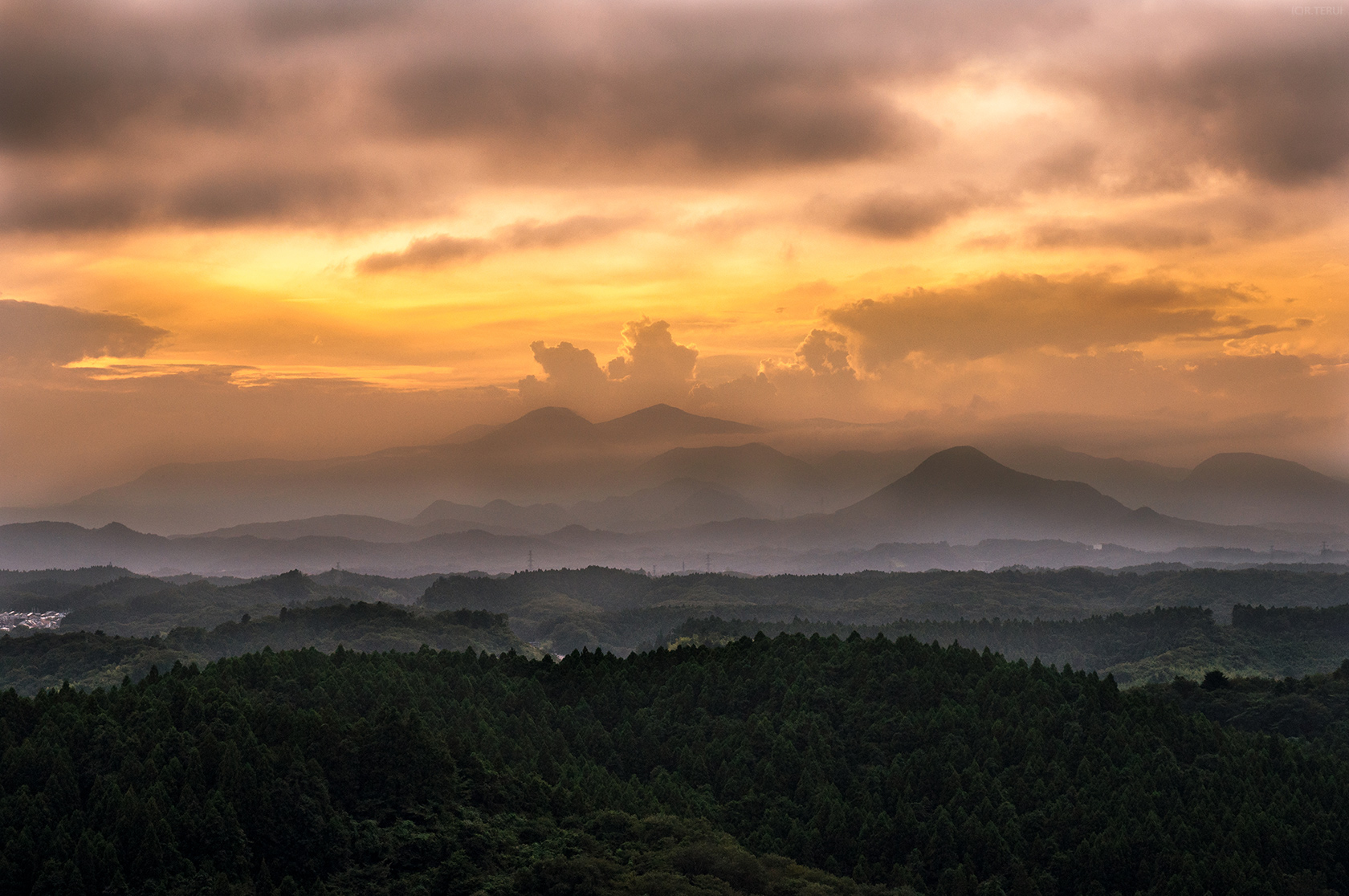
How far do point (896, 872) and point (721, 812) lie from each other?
23602 mm

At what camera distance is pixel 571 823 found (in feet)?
427

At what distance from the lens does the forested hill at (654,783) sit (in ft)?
366

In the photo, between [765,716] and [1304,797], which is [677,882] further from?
[1304,797]

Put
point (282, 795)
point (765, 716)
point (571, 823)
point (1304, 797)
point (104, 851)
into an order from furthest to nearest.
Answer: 1. point (765, 716)
2. point (1304, 797)
3. point (571, 823)
4. point (282, 795)
5. point (104, 851)

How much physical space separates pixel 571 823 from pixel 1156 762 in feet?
264

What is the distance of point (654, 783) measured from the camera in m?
154

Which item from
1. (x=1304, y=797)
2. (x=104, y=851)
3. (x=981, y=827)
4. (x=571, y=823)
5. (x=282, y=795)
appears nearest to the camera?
(x=104, y=851)

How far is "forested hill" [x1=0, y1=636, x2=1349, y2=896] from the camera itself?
366 feet

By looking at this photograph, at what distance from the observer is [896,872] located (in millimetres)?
135250

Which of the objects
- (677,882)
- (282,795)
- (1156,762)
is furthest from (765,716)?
(282,795)

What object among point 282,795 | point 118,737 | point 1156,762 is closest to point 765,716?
point 1156,762

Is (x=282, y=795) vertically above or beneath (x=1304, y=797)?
above

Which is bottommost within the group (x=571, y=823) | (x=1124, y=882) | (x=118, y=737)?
(x=1124, y=882)

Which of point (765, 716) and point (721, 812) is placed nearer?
point (721, 812)
